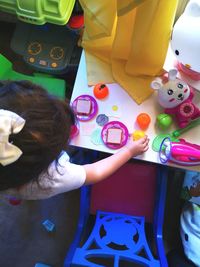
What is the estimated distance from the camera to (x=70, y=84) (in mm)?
1300

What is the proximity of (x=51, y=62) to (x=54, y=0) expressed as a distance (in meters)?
0.25

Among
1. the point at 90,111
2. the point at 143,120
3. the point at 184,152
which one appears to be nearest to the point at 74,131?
the point at 90,111

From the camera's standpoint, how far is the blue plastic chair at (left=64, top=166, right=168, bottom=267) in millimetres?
978

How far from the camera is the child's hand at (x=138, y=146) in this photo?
2.81 ft

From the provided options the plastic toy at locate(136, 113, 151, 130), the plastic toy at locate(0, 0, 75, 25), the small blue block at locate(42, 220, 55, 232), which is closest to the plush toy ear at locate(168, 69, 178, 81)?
the plastic toy at locate(136, 113, 151, 130)

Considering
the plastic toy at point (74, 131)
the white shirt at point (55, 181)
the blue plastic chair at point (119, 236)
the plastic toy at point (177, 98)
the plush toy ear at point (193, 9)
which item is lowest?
the blue plastic chair at point (119, 236)

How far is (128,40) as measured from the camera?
0.88 meters

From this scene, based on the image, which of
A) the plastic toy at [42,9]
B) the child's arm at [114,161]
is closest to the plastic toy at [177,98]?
the child's arm at [114,161]

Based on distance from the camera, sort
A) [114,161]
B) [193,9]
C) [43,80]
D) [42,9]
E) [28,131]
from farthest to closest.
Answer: [43,80]
[42,9]
[114,161]
[193,9]
[28,131]

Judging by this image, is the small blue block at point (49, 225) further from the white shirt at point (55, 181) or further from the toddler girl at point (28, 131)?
the toddler girl at point (28, 131)

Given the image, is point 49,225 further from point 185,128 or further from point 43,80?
point 185,128

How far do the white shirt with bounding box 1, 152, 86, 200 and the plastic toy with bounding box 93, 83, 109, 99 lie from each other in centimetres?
21

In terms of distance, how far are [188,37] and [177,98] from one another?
0.15 metres

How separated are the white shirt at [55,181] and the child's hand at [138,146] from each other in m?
0.13
